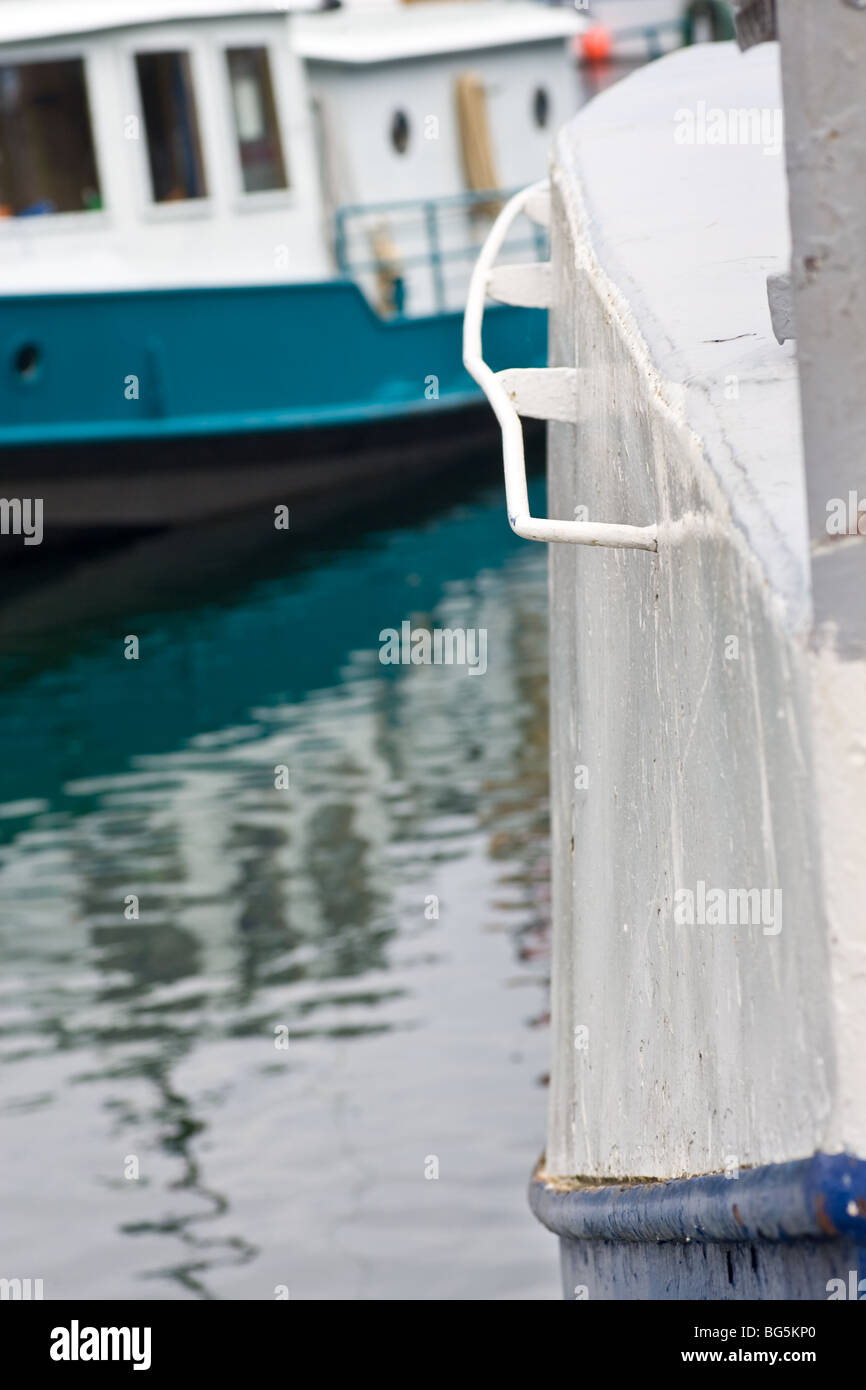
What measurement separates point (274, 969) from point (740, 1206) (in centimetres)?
483

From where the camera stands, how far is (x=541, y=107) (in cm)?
1850

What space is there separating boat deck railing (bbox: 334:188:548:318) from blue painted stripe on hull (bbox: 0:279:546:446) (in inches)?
18.9

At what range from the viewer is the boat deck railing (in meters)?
15.7

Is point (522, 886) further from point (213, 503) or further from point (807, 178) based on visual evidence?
point (213, 503)

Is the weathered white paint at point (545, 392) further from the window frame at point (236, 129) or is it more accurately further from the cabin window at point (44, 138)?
the window frame at point (236, 129)

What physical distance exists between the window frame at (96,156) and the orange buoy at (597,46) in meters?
14.1

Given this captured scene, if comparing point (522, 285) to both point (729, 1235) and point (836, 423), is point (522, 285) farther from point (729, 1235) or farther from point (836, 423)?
point (836, 423)

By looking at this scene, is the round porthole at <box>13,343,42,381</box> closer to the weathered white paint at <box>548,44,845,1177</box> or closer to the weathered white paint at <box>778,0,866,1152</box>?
the weathered white paint at <box>548,44,845,1177</box>

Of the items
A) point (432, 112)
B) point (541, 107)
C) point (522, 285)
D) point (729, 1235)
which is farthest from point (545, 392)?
point (541, 107)

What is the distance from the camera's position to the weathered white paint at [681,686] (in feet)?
4.82

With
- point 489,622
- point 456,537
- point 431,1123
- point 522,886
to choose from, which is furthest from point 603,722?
point 456,537

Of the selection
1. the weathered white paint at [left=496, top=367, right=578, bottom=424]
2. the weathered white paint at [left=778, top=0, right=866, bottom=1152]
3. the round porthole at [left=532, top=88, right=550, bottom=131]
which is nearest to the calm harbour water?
the weathered white paint at [left=496, top=367, right=578, bottom=424]

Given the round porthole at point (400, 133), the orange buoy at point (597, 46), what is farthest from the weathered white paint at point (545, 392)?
the orange buoy at point (597, 46)
